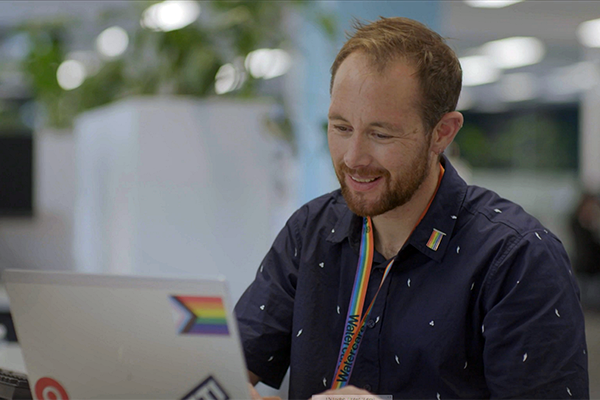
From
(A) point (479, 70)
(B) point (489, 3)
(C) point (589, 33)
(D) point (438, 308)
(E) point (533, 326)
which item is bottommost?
(E) point (533, 326)

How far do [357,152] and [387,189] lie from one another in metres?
0.09

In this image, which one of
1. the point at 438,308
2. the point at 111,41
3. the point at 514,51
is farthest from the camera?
the point at 514,51

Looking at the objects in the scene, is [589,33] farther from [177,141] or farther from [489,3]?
[177,141]

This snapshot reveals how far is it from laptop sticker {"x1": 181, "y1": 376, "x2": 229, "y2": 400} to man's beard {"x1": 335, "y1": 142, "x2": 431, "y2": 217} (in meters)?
0.49

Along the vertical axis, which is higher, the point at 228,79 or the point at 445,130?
the point at 228,79

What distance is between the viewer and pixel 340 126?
1.31 meters

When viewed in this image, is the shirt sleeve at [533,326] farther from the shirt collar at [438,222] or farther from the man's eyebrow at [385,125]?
the man's eyebrow at [385,125]

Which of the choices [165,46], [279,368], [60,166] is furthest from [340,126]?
[60,166]

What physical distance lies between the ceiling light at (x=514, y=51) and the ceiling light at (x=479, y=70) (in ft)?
0.51

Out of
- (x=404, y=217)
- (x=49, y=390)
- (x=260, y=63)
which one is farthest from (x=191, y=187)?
(x=49, y=390)

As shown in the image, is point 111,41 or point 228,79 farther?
point 111,41

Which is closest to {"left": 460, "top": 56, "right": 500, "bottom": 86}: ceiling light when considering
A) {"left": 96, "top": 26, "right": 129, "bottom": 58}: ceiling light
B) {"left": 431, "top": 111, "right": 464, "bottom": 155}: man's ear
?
{"left": 96, "top": 26, "right": 129, "bottom": 58}: ceiling light

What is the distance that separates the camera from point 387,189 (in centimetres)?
130

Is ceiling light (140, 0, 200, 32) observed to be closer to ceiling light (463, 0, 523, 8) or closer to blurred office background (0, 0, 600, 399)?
blurred office background (0, 0, 600, 399)
